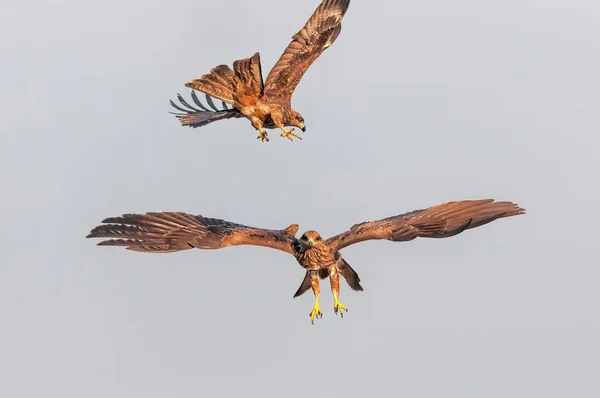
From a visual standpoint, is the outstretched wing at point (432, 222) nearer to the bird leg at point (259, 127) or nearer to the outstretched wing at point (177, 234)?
the outstretched wing at point (177, 234)

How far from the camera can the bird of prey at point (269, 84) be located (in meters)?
28.3

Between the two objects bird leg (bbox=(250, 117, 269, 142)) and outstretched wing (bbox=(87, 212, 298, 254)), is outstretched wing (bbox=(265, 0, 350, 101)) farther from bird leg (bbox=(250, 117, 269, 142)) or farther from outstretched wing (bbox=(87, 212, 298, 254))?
outstretched wing (bbox=(87, 212, 298, 254))

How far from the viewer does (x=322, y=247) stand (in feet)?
87.8

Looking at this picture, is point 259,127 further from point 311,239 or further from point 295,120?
point 311,239

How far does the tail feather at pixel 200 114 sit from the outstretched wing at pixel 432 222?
4.73 m

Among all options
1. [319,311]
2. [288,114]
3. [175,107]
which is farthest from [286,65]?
[319,311]

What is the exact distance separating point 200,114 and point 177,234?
6.19 meters

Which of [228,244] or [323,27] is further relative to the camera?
[323,27]

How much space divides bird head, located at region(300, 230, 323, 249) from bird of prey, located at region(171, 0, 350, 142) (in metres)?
2.93

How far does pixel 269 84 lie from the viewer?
97.6ft

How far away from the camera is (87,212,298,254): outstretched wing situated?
2595cm

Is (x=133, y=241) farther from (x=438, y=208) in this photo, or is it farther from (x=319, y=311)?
(x=438, y=208)

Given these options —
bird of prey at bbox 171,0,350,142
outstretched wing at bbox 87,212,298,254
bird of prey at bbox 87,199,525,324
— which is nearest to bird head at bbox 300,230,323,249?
bird of prey at bbox 87,199,525,324

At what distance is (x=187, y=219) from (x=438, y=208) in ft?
15.4
